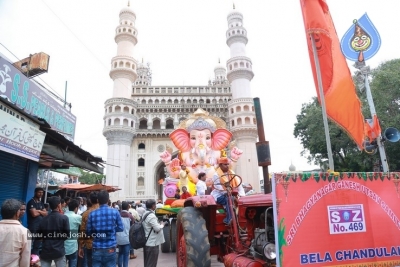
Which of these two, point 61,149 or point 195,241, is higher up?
point 61,149

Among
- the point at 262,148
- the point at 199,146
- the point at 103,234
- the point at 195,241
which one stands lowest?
the point at 195,241

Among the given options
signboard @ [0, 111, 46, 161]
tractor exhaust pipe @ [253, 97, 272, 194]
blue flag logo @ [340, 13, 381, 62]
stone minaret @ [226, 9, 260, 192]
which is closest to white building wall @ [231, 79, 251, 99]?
stone minaret @ [226, 9, 260, 192]

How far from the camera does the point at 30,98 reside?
8.41 m

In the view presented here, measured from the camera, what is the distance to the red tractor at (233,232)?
3559 mm

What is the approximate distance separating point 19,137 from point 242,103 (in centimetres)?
2864

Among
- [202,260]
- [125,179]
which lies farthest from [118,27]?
[202,260]

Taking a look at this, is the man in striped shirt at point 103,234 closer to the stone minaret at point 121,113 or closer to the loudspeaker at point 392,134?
the loudspeaker at point 392,134

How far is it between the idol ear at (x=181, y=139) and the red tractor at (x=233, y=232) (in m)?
8.26

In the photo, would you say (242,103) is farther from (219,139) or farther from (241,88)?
(219,139)

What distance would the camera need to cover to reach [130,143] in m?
32.1

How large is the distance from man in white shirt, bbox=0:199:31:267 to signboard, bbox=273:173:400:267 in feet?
8.67

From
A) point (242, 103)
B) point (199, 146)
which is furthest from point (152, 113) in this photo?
point (199, 146)

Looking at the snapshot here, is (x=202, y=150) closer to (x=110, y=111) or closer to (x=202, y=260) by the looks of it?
(x=202, y=260)

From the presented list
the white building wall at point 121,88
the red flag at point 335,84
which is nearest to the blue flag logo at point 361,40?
the red flag at point 335,84
